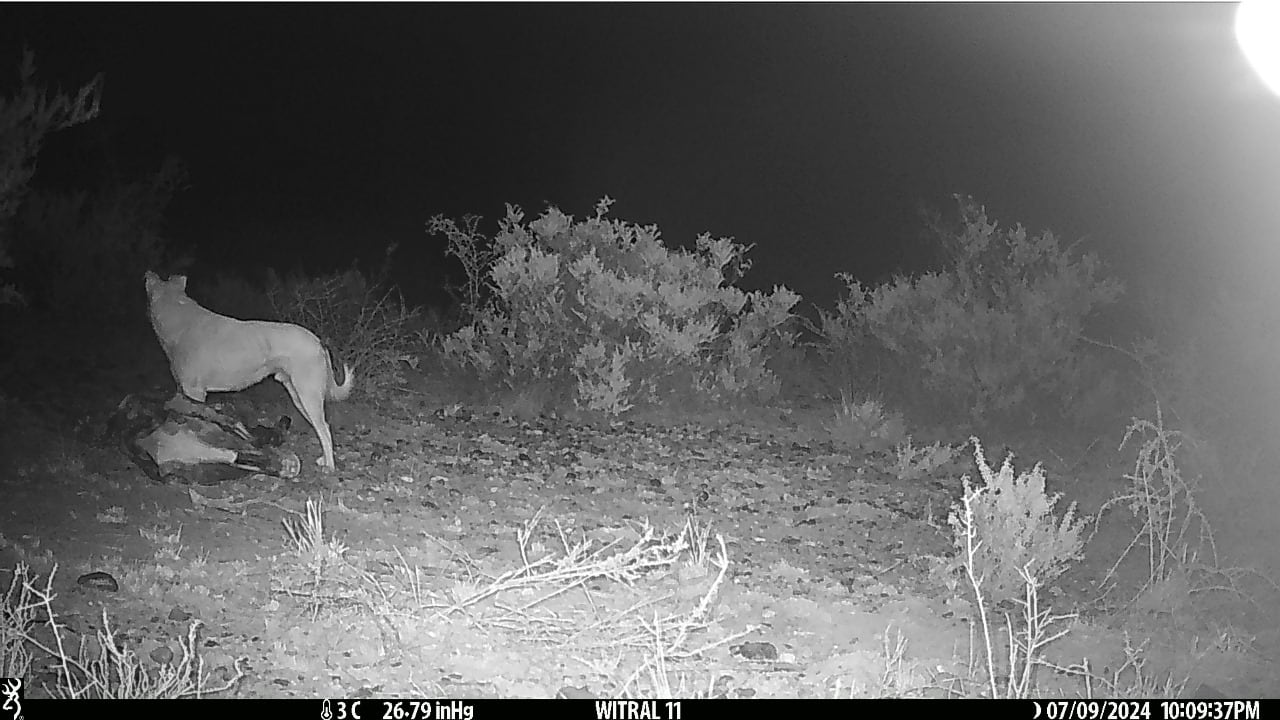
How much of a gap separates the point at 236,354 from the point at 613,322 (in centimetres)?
316

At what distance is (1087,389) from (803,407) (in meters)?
2.01

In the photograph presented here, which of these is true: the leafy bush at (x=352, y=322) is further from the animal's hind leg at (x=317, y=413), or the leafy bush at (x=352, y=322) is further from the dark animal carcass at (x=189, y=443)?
the dark animal carcass at (x=189, y=443)

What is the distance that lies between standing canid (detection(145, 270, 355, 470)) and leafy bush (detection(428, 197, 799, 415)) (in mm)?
2293

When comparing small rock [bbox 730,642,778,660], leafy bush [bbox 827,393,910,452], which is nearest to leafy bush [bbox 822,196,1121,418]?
leafy bush [bbox 827,393,910,452]

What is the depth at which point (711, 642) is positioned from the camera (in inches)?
161

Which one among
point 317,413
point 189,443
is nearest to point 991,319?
point 317,413

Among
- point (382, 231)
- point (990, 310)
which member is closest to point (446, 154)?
point (382, 231)

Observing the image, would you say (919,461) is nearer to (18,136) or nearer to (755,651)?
(755,651)

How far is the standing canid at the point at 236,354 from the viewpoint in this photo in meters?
5.89

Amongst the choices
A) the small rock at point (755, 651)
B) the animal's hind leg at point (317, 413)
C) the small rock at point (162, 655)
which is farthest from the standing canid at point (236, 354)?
the small rock at point (755, 651)

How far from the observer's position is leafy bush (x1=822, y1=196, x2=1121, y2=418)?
7633mm

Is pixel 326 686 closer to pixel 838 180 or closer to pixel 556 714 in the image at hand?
pixel 556 714

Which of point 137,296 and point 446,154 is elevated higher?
point 446,154

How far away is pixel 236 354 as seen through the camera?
588cm
